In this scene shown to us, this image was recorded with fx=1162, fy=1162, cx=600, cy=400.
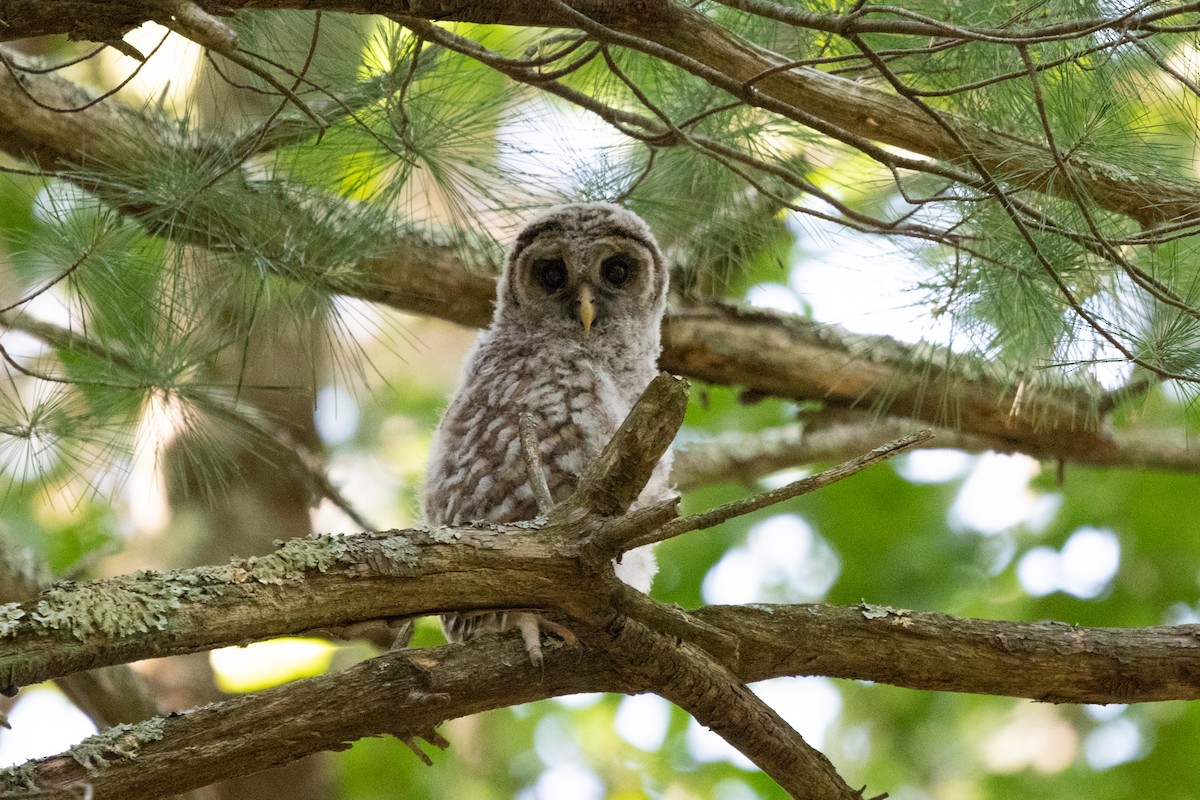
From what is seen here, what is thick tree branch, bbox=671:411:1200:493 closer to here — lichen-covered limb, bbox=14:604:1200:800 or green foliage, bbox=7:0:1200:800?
green foliage, bbox=7:0:1200:800

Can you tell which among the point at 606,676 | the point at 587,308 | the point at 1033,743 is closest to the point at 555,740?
the point at 1033,743

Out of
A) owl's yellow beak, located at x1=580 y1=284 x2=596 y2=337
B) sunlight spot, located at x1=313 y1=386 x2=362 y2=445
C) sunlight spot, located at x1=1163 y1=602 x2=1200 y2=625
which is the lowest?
sunlight spot, located at x1=1163 y1=602 x2=1200 y2=625

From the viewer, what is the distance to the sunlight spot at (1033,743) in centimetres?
559

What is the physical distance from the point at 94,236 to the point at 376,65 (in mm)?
749

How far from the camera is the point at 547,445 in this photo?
2.87 meters

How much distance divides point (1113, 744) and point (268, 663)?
377 centimetres

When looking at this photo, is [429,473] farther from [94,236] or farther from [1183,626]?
[1183,626]

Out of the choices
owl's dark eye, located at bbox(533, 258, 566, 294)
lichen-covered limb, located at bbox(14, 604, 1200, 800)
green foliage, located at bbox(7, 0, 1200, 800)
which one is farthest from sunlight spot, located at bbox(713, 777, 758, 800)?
lichen-covered limb, located at bbox(14, 604, 1200, 800)

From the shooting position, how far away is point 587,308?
3.33 meters

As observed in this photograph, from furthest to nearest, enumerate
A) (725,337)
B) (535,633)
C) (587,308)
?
(725,337)
(587,308)
(535,633)

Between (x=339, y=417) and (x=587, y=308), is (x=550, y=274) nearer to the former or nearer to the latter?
(x=587, y=308)

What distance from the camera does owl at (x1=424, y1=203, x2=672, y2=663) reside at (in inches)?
113

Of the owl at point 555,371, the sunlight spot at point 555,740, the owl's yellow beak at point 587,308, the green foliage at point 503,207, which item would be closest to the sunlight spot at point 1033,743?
the green foliage at point 503,207

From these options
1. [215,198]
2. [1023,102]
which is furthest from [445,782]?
[1023,102]
